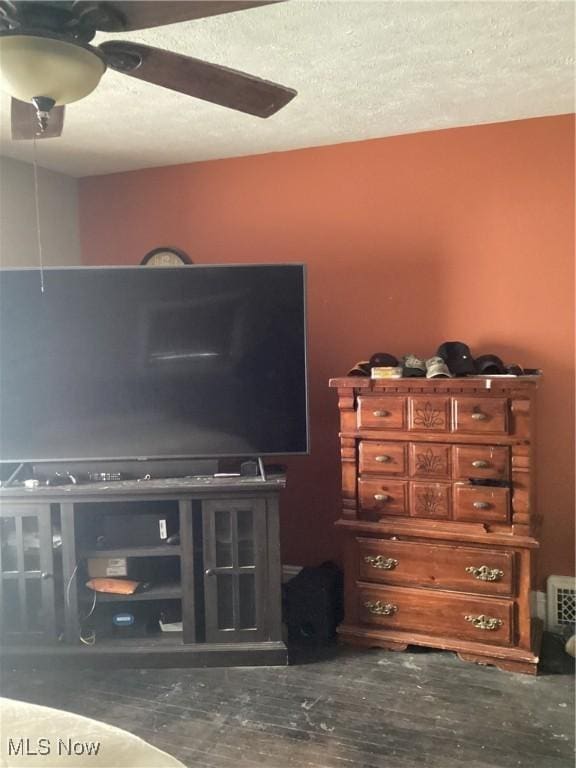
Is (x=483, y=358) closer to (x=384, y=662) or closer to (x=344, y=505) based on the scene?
(x=344, y=505)

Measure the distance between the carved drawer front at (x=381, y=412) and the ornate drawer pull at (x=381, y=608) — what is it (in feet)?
2.51

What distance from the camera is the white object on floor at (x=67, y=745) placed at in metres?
1.36

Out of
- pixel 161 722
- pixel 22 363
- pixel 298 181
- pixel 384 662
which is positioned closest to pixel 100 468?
pixel 22 363

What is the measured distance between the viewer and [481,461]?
2574mm

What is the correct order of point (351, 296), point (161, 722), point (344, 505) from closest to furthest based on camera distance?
point (161, 722), point (344, 505), point (351, 296)

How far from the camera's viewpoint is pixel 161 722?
2.27 meters

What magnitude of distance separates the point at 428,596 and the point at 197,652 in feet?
3.25

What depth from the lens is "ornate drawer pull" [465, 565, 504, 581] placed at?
2.57 metres

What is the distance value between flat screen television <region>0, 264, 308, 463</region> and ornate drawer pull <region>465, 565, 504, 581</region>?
845 millimetres

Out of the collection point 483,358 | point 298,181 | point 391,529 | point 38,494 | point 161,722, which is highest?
point 298,181

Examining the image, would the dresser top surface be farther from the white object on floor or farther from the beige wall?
the beige wall

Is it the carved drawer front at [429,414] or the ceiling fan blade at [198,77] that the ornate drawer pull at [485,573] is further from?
the ceiling fan blade at [198,77]

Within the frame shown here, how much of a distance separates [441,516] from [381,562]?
33 centimetres

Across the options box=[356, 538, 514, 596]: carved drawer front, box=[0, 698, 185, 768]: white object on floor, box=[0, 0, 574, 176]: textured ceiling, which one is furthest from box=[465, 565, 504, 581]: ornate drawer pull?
box=[0, 0, 574, 176]: textured ceiling
